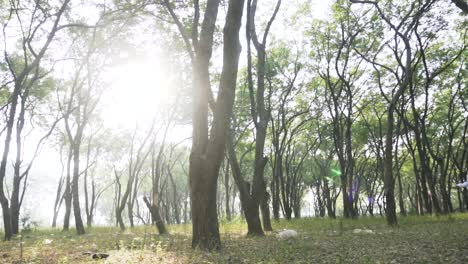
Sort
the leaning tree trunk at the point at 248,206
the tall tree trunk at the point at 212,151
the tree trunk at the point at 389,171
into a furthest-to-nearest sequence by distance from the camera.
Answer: the tree trunk at the point at 389,171, the leaning tree trunk at the point at 248,206, the tall tree trunk at the point at 212,151

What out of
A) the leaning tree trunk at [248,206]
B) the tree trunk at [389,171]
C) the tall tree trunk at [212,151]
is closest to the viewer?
the tall tree trunk at [212,151]

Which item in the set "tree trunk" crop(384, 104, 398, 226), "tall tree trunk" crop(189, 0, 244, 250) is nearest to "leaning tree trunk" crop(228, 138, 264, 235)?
"tall tree trunk" crop(189, 0, 244, 250)

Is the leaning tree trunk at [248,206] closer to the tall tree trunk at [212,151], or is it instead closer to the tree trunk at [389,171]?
the tall tree trunk at [212,151]

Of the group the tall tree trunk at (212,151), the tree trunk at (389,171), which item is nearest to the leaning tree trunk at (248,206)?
the tall tree trunk at (212,151)

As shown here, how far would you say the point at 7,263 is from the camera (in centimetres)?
759

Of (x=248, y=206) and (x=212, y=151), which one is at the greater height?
(x=212, y=151)

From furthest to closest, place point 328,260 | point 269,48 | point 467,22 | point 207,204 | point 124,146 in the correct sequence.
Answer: point 124,146
point 269,48
point 467,22
point 207,204
point 328,260

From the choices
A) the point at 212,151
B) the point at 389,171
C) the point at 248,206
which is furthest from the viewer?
the point at 389,171

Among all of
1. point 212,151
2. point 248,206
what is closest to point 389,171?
point 248,206

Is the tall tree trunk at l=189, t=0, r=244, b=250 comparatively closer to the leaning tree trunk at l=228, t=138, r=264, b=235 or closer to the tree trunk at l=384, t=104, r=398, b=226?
the leaning tree trunk at l=228, t=138, r=264, b=235

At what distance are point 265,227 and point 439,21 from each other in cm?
1368

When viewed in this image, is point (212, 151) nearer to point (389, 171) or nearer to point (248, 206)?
point (248, 206)

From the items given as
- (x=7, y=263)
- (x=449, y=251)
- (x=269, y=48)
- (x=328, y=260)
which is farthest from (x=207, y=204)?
(x=269, y=48)

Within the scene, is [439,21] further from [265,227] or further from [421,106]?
[265,227]
